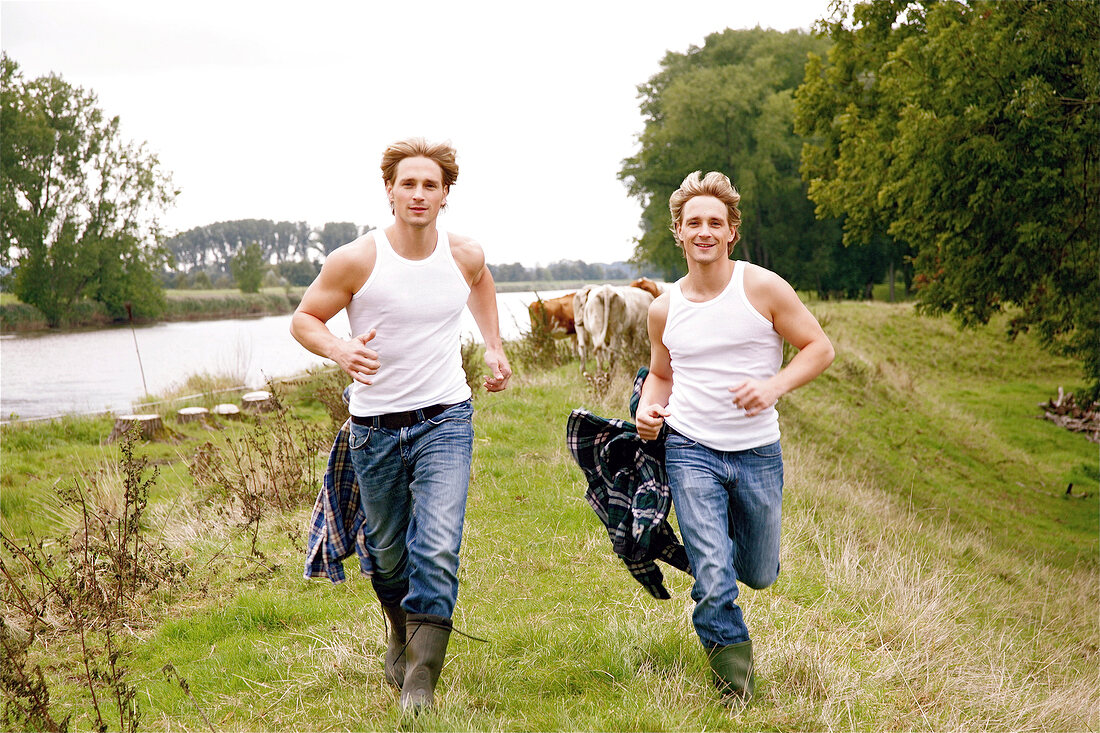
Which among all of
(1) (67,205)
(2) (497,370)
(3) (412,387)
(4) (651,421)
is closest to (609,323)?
(2) (497,370)

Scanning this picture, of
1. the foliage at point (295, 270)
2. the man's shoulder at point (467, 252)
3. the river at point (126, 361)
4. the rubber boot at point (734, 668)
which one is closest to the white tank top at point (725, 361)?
the rubber boot at point (734, 668)

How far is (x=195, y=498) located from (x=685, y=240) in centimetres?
625

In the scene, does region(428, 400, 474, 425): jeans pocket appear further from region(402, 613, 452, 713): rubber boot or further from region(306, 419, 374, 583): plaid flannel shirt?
region(402, 613, 452, 713): rubber boot

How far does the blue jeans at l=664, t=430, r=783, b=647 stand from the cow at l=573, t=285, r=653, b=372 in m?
9.82

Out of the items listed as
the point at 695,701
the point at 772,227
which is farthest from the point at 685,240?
the point at 772,227

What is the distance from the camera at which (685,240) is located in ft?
12.1

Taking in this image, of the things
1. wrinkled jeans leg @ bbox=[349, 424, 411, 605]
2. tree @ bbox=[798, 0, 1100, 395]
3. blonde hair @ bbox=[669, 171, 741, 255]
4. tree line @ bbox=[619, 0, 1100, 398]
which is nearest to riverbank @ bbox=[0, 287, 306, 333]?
tree line @ bbox=[619, 0, 1100, 398]

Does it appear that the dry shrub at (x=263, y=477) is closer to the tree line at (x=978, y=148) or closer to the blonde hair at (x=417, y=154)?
the blonde hair at (x=417, y=154)

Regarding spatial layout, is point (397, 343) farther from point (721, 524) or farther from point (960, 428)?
point (960, 428)

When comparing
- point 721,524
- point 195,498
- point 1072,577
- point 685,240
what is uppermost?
→ point 685,240

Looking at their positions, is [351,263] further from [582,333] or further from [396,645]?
[582,333]

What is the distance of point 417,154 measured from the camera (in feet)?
12.0

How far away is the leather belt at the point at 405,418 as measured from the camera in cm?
355

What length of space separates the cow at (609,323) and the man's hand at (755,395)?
10138 millimetres
